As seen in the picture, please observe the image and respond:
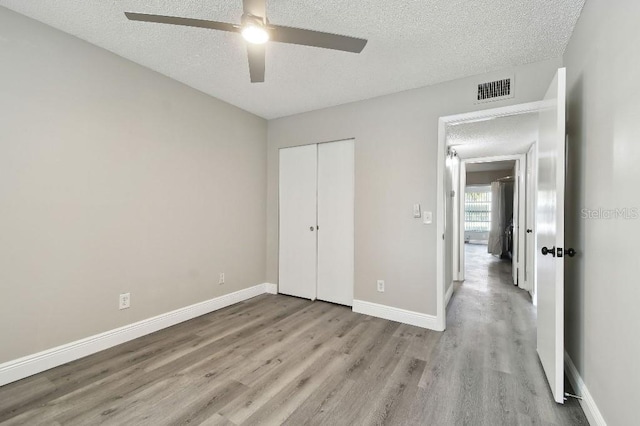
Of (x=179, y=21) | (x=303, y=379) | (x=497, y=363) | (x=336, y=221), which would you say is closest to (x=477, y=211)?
(x=336, y=221)

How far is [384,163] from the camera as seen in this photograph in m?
3.19

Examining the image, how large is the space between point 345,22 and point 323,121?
167 centimetres

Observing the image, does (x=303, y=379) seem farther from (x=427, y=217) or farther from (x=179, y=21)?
(x=179, y=21)

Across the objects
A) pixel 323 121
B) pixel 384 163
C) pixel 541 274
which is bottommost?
pixel 541 274

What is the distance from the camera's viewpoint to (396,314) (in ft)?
10.1

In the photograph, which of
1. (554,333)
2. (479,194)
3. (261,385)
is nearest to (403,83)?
(554,333)

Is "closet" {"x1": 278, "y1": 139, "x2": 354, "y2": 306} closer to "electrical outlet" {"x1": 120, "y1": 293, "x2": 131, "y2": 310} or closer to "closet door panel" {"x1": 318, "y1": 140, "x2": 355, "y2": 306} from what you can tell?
"closet door panel" {"x1": 318, "y1": 140, "x2": 355, "y2": 306}

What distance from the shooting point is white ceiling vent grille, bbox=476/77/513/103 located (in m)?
2.55

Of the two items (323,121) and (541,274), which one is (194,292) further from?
(541,274)

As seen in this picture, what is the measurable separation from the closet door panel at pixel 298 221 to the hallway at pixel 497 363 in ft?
5.94

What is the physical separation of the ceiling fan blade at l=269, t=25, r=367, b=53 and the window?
31.7 feet

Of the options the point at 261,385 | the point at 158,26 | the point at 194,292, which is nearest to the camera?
the point at 261,385

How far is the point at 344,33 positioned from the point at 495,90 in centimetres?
153


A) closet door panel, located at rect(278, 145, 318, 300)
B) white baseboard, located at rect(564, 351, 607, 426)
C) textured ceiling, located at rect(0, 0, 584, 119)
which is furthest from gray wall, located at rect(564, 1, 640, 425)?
closet door panel, located at rect(278, 145, 318, 300)
